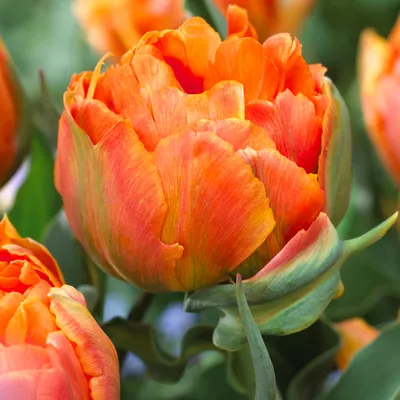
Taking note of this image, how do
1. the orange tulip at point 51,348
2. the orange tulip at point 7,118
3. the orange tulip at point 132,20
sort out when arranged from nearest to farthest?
the orange tulip at point 51,348 → the orange tulip at point 7,118 → the orange tulip at point 132,20

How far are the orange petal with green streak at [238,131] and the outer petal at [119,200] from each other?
0.02 metres

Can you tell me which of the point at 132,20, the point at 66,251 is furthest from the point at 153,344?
the point at 132,20

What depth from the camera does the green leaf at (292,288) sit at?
0.28 m

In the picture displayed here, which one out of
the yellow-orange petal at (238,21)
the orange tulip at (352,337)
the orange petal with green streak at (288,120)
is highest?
the yellow-orange petal at (238,21)

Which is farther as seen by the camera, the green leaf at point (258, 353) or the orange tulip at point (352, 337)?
the orange tulip at point (352, 337)

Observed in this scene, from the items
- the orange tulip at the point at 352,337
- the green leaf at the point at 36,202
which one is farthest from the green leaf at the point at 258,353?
the green leaf at the point at 36,202

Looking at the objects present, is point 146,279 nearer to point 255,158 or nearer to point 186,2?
point 255,158

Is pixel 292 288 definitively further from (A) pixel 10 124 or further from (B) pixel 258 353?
(A) pixel 10 124

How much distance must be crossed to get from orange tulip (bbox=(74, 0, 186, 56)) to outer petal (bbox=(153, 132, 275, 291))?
0.23 metres

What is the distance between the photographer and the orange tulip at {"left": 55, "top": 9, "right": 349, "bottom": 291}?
27 centimetres

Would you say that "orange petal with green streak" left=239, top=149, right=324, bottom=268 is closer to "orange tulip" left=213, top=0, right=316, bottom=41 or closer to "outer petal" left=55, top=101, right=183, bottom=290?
"outer petal" left=55, top=101, right=183, bottom=290

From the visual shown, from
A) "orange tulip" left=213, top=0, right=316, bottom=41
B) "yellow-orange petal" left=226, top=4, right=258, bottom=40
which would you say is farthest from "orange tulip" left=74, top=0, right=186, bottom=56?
"yellow-orange petal" left=226, top=4, right=258, bottom=40

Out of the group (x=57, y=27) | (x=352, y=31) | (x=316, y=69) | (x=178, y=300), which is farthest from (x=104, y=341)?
(x=57, y=27)

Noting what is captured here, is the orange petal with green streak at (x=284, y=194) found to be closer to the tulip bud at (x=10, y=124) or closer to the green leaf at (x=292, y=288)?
the green leaf at (x=292, y=288)
